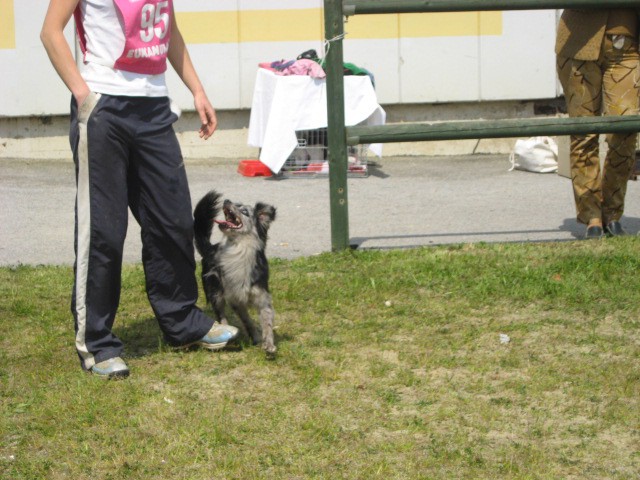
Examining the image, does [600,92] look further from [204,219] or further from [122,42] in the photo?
[122,42]

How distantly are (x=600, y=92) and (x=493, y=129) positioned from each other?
844mm

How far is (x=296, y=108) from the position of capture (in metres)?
11.0

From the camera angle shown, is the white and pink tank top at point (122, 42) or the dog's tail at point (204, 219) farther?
the dog's tail at point (204, 219)

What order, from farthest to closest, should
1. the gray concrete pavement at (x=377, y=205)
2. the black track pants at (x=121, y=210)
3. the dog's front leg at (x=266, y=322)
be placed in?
the gray concrete pavement at (x=377, y=205)
the dog's front leg at (x=266, y=322)
the black track pants at (x=121, y=210)

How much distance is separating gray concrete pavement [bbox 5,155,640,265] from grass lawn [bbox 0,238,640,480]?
1.07 meters

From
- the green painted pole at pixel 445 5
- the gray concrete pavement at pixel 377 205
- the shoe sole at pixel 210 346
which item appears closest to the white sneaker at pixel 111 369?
the shoe sole at pixel 210 346

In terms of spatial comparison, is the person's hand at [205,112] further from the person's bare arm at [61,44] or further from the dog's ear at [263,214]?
the person's bare arm at [61,44]

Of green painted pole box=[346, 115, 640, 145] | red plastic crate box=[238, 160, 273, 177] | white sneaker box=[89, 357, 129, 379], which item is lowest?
white sneaker box=[89, 357, 129, 379]

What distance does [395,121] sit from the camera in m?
12.6

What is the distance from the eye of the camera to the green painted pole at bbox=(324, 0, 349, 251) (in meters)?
7.04

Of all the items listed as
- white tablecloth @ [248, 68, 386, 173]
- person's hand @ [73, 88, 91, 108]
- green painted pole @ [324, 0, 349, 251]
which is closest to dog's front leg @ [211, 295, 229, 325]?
person's hand @ [73, 88, 91, 108]

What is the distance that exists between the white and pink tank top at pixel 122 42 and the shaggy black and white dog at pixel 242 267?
2.52ft

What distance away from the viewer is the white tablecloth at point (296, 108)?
10977 millimetres

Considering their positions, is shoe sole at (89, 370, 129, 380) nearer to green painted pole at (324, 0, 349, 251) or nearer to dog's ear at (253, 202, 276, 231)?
dog's ear at (253, 202, 276, 231)
